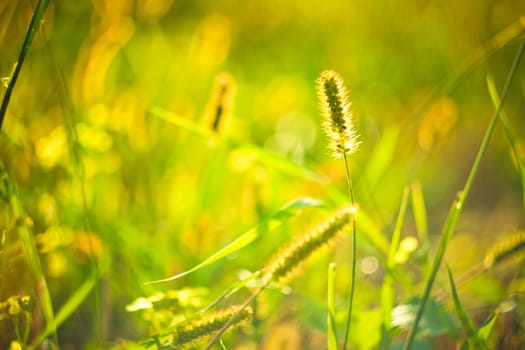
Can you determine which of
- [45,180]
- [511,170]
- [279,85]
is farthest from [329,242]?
[279,85]

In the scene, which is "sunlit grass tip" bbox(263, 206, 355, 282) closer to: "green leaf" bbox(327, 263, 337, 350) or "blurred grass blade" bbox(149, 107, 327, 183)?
"green leaf" bbox(327, 263, 337, 350)

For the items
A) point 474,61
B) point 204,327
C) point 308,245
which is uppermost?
point 474,61

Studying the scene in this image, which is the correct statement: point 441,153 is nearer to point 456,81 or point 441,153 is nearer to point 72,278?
point 456,81

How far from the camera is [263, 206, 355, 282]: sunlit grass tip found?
81 centimetres

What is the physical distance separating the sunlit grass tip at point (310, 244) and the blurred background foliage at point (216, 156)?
0.87 ft

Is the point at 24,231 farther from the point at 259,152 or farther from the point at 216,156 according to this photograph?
the point at 216,156

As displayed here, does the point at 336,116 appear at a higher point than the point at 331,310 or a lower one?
higher

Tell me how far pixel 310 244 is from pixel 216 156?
900 millimetres

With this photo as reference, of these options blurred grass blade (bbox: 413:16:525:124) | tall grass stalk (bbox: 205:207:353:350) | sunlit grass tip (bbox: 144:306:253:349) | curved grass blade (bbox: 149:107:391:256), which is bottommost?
sunlit grass tip (bbox: 144:306:253:349)

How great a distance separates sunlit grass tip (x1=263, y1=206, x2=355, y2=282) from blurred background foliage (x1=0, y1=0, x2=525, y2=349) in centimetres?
27

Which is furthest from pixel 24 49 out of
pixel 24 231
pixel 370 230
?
pixel 370 230

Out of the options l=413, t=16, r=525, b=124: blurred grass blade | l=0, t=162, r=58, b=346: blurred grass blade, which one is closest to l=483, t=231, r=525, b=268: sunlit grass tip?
l=413, t=16, r=525, b=124: blurred grass blade

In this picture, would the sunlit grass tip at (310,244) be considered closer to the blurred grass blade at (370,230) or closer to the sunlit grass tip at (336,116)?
the sunlit grass tip at (336,116)

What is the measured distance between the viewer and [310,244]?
814mm
